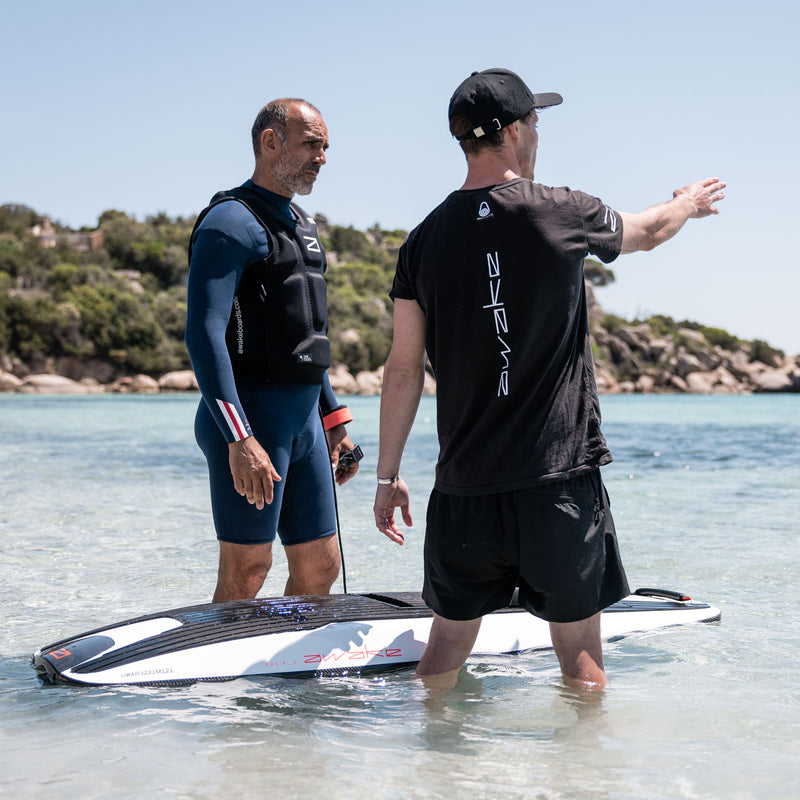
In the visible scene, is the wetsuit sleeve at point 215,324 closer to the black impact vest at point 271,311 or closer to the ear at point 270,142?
the black impact vest at point 271,311

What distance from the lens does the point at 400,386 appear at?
2750 mm

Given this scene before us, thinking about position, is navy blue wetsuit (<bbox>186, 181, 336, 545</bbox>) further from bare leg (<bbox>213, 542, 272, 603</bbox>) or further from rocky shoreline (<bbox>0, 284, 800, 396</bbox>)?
rocky shoreline (<bbox>0, 284, 800, 396</bbox>)

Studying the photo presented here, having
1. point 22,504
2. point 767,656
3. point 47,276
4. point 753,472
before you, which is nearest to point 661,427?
point 753,472

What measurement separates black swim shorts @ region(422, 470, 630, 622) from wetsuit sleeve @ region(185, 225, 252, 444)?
84 centimetres

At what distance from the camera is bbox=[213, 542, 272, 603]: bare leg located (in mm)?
3416

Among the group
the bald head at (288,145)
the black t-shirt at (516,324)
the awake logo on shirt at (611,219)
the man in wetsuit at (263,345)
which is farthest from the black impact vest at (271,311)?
the awake logo on shirt at (611,219)

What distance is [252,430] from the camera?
3.33 meters

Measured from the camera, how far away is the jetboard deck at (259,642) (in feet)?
11.3

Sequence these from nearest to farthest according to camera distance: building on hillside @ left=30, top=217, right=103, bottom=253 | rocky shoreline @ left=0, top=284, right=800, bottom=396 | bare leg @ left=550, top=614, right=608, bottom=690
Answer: bare leg @ left=550, top=614, right=608, bottom=690, building on hillside @ left=30, top=217, right=103, bottom=253, rocky shoreline @ left=0, top=284, right=800, bottom=396

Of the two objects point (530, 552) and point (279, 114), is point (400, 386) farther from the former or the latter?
point (279, 114)

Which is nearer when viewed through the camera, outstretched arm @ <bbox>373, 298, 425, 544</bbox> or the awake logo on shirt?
the awake logo on shirt

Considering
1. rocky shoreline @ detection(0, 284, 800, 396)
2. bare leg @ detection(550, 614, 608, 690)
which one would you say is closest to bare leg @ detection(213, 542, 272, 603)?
bare leg @ detection(550, 614, 608, 690)

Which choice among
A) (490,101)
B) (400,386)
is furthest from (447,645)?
(490,101)

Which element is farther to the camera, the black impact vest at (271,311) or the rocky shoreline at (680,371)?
the rocky shoreline at (680,371)
